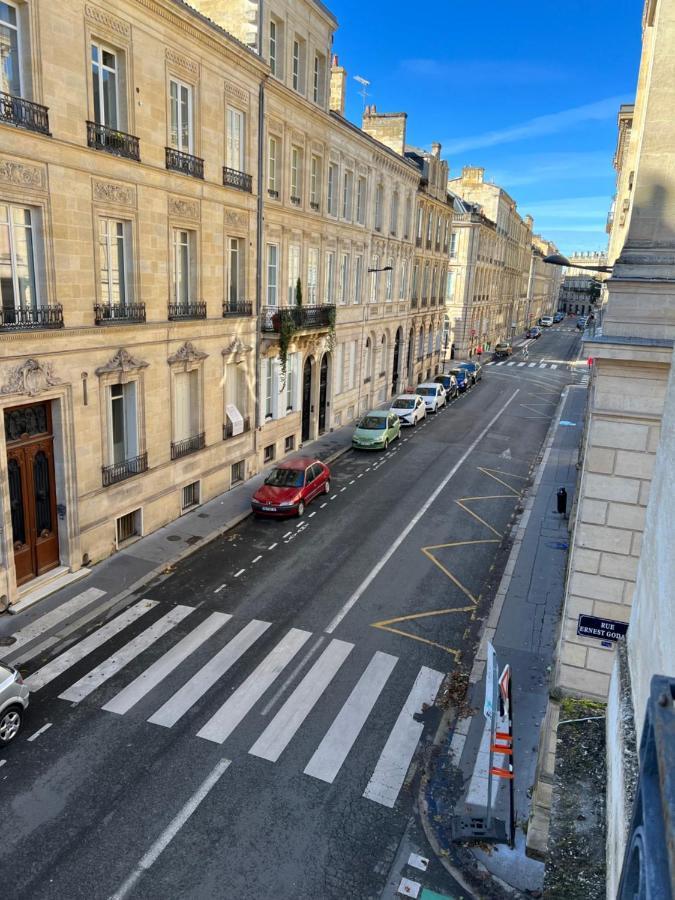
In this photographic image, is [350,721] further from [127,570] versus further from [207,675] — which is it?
[127,570]

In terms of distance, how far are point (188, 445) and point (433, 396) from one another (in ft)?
71.9

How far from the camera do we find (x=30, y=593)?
15.1m

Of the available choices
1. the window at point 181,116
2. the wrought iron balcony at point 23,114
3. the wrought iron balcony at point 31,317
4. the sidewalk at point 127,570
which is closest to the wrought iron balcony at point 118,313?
the wrought iron balcony at point 31,317

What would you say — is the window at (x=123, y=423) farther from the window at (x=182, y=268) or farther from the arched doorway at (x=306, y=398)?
the arched doorway at (x=306, y=398)

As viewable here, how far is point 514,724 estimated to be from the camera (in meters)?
11.5

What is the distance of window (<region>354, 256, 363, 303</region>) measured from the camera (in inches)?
1320

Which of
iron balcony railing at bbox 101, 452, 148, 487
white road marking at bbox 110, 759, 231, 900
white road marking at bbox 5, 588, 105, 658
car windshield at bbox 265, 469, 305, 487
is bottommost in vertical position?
white road marking at bbox 110, 759, 231, 900

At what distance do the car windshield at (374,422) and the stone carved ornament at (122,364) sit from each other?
14.6 metres

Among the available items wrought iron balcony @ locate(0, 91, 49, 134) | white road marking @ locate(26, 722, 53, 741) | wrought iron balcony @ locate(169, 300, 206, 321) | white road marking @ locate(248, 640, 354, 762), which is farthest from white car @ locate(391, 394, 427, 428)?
white road marking @ locate(26, 722, 53, 741)

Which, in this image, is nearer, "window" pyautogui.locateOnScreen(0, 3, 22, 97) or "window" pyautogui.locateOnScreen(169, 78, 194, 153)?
"window" pyautogui.locateOnScreen(0, 3, 22, 97)

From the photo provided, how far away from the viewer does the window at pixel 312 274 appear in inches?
1090

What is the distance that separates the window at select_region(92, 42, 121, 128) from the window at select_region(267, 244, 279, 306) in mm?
8457

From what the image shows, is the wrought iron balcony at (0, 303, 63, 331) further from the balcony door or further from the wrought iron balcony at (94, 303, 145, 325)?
the balcony door

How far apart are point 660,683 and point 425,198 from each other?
4515 cm
